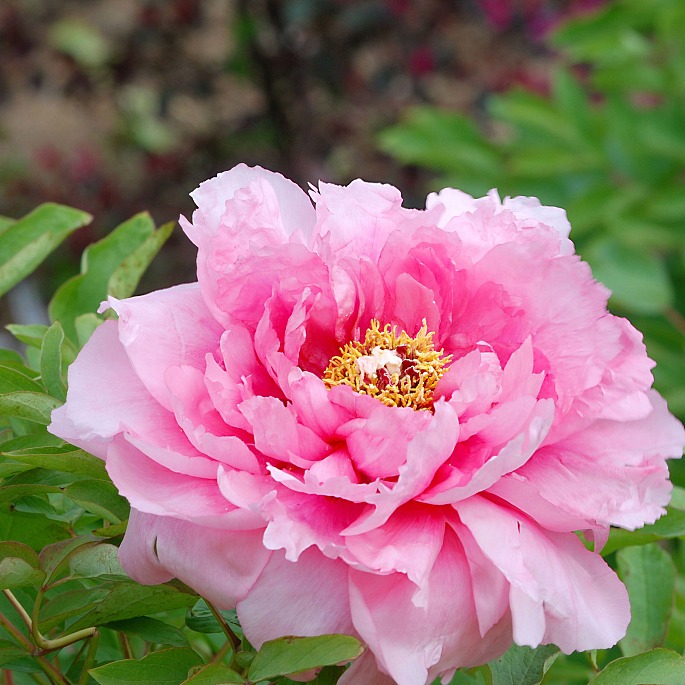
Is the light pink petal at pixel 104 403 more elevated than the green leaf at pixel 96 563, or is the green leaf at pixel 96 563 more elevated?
the light pink petal at pixel 104 403

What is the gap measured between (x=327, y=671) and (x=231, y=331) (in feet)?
0.58

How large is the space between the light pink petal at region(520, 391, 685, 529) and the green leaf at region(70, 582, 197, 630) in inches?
7.4

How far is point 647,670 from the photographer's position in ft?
1.56

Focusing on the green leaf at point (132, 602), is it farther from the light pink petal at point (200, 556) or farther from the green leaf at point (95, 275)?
the green leaf at point (95, 275)

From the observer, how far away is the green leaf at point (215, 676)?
17.3 inches

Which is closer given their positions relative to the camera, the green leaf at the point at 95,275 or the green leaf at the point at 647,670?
the green leaf at the point at 647,670

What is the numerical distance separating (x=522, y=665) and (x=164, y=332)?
0.26 meters

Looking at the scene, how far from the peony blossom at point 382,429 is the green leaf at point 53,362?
0.06 m

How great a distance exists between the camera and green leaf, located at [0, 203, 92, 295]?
0.65m

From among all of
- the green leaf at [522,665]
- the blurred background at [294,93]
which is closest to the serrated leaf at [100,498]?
the green leaf at [522,665]

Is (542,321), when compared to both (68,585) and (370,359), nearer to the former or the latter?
(370,359)

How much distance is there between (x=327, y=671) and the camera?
46 centimetres

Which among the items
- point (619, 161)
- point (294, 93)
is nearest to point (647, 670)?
point (619, 161)

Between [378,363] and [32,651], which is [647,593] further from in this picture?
[32,651]
